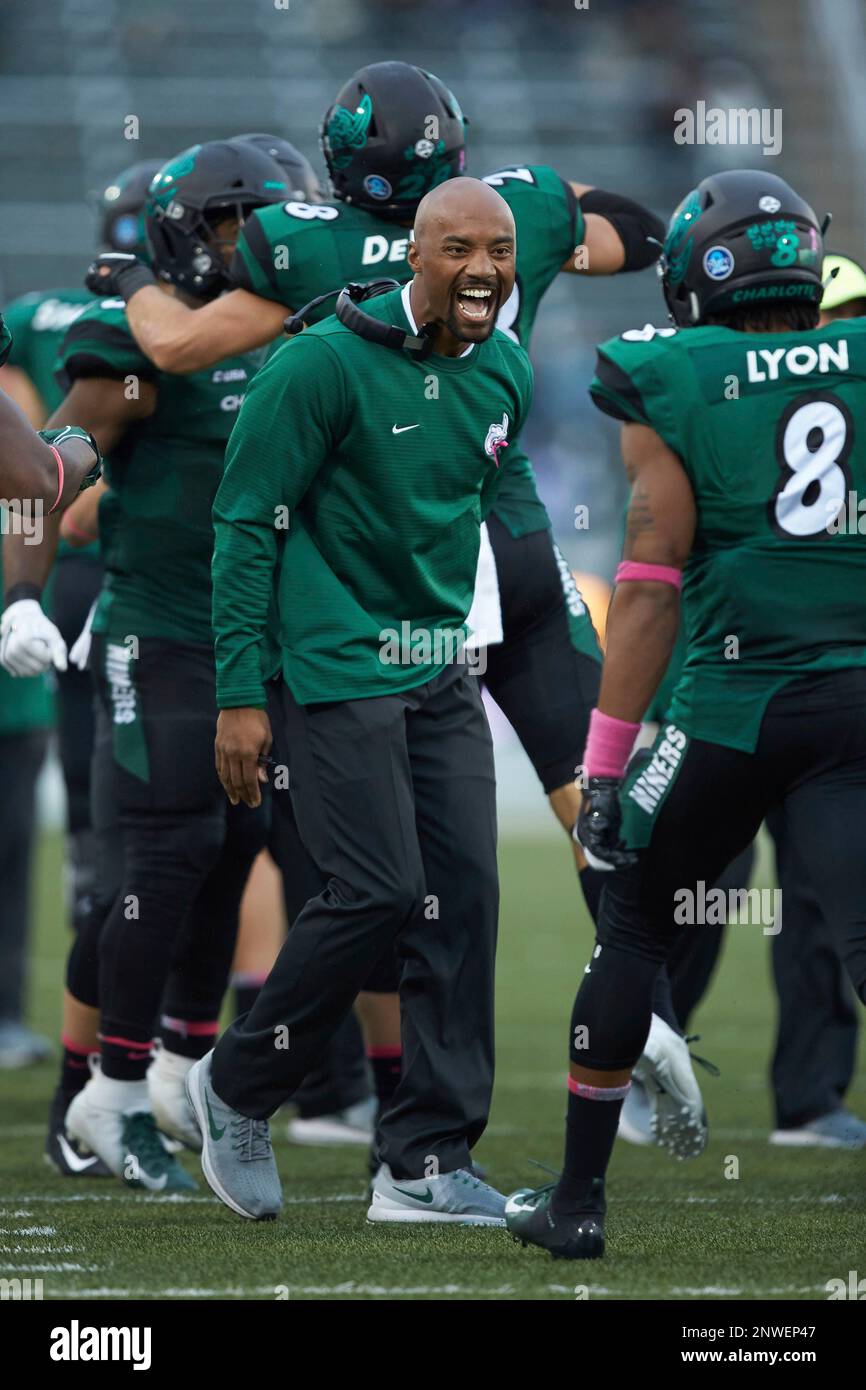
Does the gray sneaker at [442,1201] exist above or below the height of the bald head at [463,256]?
below

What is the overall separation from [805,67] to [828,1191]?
16.8 metres

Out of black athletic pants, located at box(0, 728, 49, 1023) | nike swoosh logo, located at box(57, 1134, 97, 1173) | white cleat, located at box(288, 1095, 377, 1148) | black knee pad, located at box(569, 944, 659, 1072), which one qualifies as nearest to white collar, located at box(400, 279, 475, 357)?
black knee pad, located at box(569, 944, 659, 1072)

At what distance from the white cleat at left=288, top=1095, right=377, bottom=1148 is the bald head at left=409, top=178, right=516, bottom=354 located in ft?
7.55

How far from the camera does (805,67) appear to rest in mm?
19703

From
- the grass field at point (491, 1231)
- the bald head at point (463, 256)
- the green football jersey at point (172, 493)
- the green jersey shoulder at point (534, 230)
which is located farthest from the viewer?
the green football jersey at point (172, 493)

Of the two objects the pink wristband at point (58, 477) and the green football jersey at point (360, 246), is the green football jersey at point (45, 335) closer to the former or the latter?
the green football jersey at point (360, 246)

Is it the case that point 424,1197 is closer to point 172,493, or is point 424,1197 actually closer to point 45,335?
point 172,493

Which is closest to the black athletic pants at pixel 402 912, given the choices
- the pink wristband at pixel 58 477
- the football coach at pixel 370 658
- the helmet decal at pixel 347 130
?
the football coach at pixel 370 658

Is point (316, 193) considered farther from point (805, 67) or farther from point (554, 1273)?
point (805, 67)

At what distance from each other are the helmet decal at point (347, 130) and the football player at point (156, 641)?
1.14 feet

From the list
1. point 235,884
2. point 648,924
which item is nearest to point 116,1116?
point 235,884

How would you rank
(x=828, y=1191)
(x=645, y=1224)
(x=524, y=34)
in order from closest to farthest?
1. (x=645, y=1224)
2. (x=828, y=1191)
3. (x=524, y=34)

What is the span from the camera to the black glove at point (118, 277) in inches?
183

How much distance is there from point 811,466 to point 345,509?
842 millimetres
